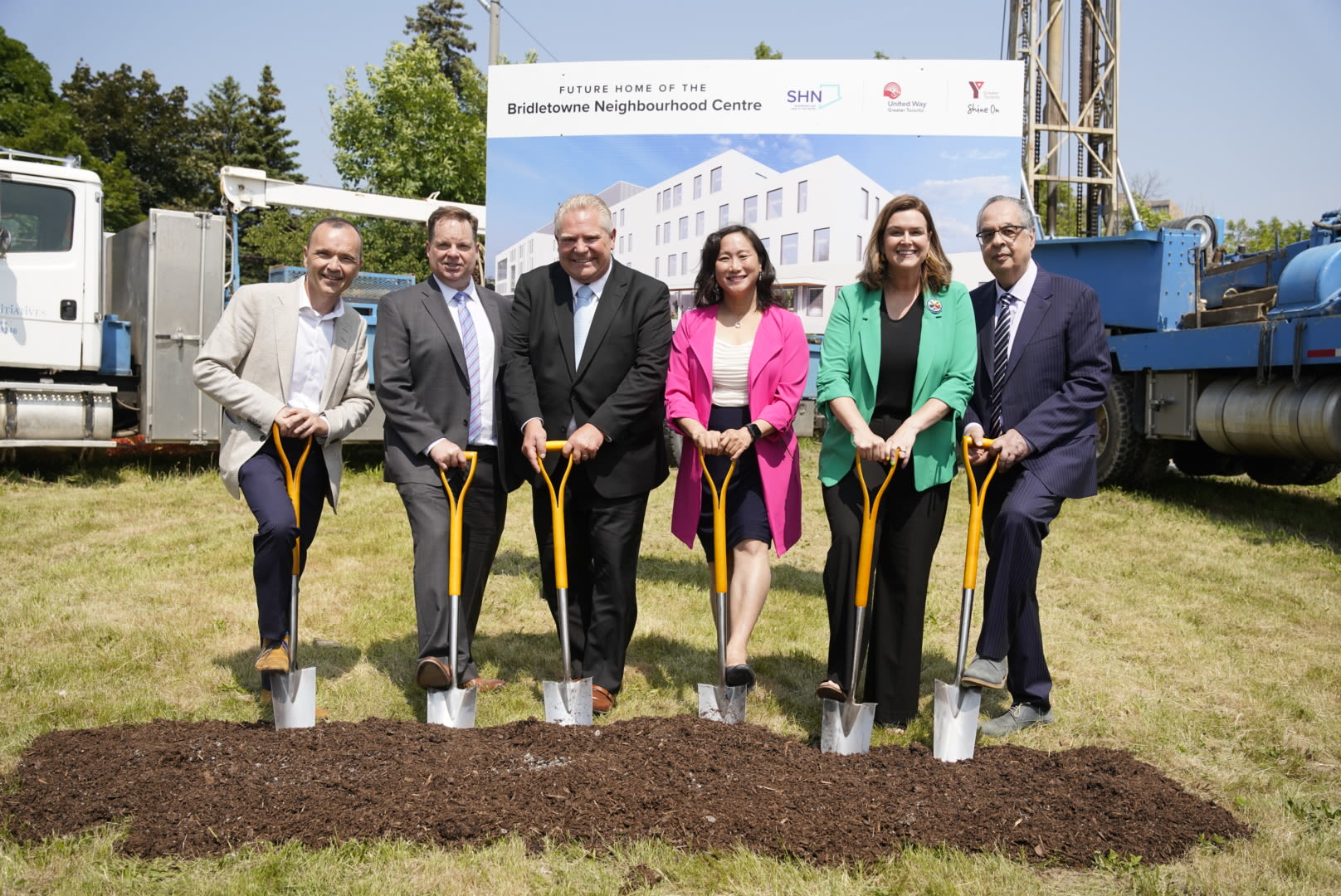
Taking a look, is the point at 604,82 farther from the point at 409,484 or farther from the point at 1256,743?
the point at 1256,743

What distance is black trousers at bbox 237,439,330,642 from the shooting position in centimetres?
396

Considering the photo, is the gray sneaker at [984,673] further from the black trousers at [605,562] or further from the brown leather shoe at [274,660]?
the brown leather shoe at [274,660]

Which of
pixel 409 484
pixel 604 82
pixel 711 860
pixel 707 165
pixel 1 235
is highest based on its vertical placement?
pixel 604 82

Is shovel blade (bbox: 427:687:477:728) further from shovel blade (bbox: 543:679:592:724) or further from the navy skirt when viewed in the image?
the navy skirt

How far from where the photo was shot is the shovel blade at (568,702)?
381 centimetres

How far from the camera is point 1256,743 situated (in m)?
3.98

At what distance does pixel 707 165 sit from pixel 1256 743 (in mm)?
7984

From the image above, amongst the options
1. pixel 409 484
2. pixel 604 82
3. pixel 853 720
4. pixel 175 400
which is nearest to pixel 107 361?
pixel 175 400

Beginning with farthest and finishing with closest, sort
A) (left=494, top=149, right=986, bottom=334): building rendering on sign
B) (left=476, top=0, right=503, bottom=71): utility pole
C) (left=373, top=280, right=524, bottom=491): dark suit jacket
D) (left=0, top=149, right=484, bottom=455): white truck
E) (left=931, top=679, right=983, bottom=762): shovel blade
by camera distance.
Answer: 1. (left=476, top=0, right=503, bottom=71): utility pole
2. (left=494, top=149, right=986, bottom=334): building rendering on sign
3. (left=0, top=149, right=484, bottom=455): white truck
4. (left=373, top=280, right=524, bottom=491): dark suit jacket
5. (left=931, top=679, right=983, bottom=762): shovel blade

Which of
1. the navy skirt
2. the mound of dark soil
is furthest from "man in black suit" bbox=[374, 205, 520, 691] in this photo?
the navy skirt

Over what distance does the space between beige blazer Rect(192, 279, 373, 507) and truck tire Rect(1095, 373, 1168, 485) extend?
7.44m

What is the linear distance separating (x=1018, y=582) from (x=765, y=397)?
115 cm

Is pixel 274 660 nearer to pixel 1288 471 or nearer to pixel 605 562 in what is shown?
pixel 605 562

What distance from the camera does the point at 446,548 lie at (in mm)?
4094
